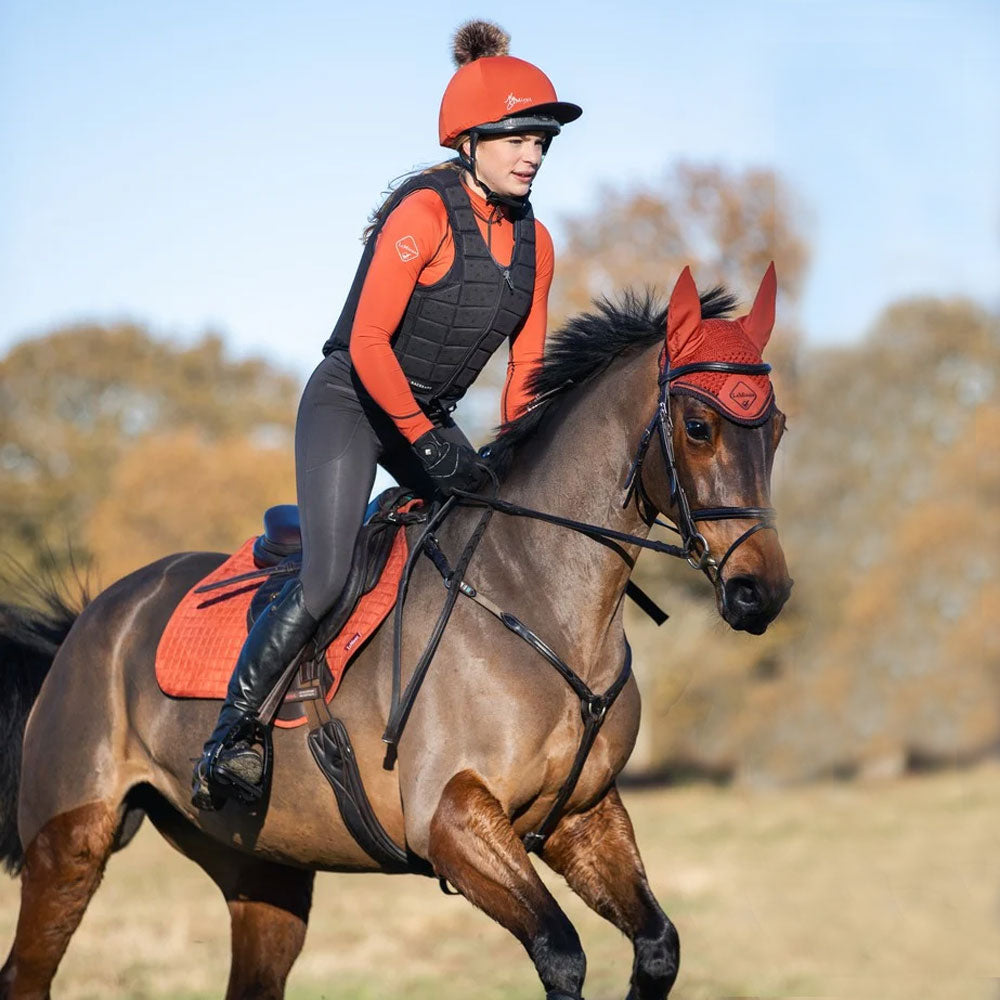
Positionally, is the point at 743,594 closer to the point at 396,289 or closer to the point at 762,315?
the point at 762,315

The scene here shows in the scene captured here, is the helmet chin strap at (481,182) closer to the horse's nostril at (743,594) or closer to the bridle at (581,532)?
the bridle at (581,532)

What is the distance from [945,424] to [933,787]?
10860 millimetres

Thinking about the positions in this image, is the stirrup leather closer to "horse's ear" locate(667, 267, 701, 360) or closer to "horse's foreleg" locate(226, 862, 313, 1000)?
"horse's foreleg" locate(226, 862, 313, 1000)

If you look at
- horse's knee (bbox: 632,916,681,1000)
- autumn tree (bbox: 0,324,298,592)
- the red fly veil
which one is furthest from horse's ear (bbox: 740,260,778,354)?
autumn tree (bbox: 0,324,298,592)

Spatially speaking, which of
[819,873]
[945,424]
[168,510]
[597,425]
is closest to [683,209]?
[945,424]

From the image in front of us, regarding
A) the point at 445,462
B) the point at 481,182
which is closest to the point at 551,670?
the point at 445,462

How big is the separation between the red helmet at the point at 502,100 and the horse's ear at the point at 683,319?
92 cm

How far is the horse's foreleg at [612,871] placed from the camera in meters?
5.03

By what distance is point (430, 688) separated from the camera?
5.10m

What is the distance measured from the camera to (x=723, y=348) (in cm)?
479

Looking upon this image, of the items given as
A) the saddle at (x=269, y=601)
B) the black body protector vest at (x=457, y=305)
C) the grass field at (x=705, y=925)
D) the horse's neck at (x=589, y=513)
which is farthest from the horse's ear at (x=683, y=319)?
the grass field at (x=705, y=925)

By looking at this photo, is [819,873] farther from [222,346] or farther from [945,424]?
[222,346]

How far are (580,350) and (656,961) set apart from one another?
7.72 ft

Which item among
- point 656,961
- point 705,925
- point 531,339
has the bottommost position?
point 656,961
